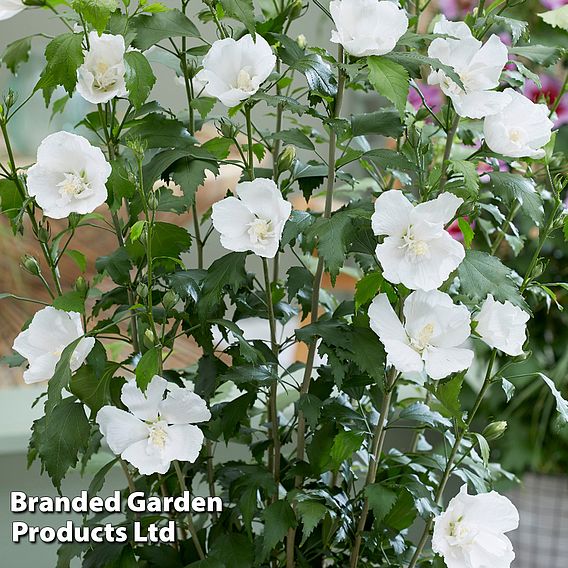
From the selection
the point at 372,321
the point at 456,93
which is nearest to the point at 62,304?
the point at 372,321

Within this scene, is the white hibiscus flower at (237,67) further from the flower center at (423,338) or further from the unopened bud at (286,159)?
the flower center at (423,338)

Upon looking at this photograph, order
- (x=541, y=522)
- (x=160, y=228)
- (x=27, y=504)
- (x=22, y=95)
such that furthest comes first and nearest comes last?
1. (x=22, y=95)
2. (x=541, y=522)
3. (x=27, y=504)
4. (x=160, y=228)

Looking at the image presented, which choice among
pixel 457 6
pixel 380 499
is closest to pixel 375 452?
pixel 380 499

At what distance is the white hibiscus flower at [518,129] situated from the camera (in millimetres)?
700

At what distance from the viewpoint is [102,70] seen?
71 centimetres

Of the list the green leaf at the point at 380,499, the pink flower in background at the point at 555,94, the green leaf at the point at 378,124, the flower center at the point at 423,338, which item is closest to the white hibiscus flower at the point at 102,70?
the green leaf at the point at 378,124

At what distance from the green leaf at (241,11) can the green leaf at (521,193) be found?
0.78 feet

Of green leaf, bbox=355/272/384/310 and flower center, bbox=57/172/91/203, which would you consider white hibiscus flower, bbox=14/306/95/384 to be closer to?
flower center, bbox=57/172/91/203

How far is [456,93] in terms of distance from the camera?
683mm

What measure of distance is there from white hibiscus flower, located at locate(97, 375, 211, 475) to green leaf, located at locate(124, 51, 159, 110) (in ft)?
0.75

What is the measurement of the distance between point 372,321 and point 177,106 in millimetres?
1795

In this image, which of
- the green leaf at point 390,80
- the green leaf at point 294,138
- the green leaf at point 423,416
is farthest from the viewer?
the green leaf at point 423,416

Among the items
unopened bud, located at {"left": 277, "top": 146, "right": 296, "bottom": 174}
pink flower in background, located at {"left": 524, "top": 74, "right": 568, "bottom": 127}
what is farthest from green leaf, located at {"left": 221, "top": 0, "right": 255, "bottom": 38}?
pink flower in background, located at {"left": 524, "top": 74, "right": 568, "bottom": 127}

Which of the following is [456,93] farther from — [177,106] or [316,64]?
[177,106]
